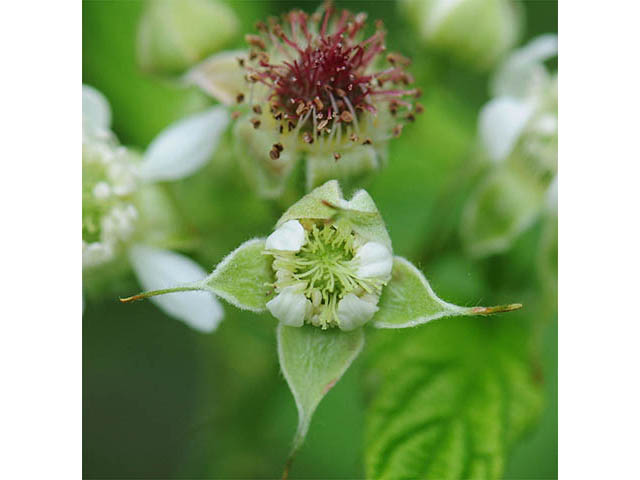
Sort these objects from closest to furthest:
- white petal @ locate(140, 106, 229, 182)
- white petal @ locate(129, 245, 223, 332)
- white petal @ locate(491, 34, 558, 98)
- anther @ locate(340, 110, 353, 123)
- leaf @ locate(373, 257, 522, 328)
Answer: leaf @ locate(373, 257, 522, 328), anther @ locate(340, 110, 353, 123), white petal @ locate(129, 245, 223, 332), white petal @ locate(140, 106, 229, 182), white petal @ locate(491, 34, 558, 98)

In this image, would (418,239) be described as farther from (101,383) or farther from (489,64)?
(101,383)

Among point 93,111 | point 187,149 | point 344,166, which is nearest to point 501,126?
point 344,166

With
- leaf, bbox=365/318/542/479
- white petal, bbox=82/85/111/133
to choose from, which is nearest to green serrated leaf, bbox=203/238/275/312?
leaf, bbox=365/318/542/479

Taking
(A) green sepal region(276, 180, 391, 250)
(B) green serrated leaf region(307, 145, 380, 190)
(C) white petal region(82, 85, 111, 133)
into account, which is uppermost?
(C) white petal region(82, 85, 111, 133)

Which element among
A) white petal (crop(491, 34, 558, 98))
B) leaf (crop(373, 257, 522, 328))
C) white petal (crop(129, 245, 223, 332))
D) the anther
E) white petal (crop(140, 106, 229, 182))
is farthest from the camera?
white petal (crop(491, 34, 558, 98))

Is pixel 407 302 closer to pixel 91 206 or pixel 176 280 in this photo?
pixel 176 280

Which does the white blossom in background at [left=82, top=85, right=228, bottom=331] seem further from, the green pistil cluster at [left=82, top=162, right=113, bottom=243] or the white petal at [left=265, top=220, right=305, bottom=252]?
the white petal at [left=265, top=220, right=305, bottom=252]

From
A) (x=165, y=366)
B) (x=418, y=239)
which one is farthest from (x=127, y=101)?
(x=418, y=239)
